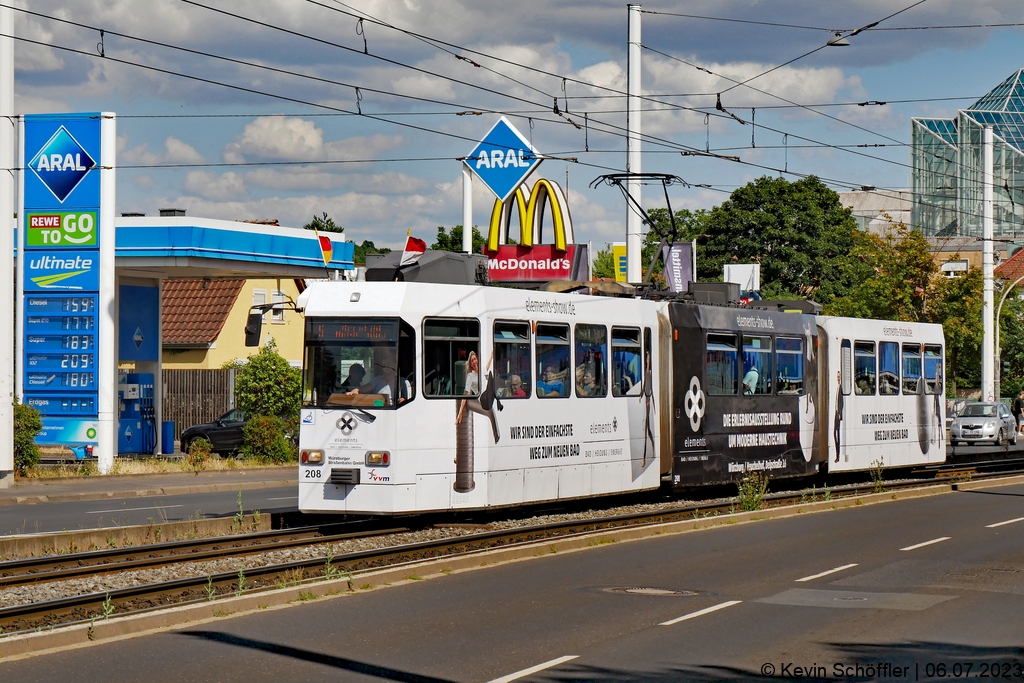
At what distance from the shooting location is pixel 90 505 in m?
23.0

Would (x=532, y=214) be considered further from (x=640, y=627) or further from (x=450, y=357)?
(x=640, y=627)

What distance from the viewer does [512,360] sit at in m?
18.2

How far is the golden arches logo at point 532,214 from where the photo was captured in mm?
36156

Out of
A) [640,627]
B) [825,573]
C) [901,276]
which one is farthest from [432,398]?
[901,276]

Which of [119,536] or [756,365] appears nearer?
[119,536]

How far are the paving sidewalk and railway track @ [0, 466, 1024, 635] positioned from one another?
9149 millimetres

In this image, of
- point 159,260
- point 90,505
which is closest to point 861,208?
point 159,260

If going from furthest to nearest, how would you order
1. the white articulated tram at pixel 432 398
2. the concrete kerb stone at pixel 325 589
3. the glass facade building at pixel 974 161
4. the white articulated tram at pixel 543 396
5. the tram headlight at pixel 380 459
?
1. the glass facade building at pixel 974 161
2. the white articulated tram at pixel 543 396
3. the white articulated tram at pixel 432 398
4. the tram headlight at pixel 380 459
5. the concrete kerb stone at pixel 325 589

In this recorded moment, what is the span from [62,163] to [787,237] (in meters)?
52.8

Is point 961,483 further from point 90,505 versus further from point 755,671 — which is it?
point 755,671

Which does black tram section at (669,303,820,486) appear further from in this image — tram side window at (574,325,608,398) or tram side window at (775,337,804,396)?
tram side window at (574,325,608,398)

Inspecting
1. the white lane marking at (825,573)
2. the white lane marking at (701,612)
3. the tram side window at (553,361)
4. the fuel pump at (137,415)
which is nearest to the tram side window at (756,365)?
the tram side window at (553,361)

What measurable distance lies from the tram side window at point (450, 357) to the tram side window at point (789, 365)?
8.58 m

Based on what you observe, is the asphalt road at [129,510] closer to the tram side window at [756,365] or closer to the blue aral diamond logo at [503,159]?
the tram side window at [756,365]
